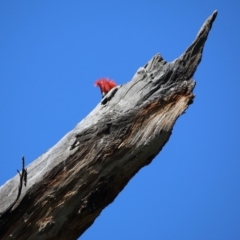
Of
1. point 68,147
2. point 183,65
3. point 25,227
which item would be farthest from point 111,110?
point 25,227

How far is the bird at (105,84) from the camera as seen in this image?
2.88m

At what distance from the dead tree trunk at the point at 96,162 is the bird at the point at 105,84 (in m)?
0.33

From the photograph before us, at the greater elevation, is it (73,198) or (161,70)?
(161,70)

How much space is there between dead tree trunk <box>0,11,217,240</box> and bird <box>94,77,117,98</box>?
0.33 metres

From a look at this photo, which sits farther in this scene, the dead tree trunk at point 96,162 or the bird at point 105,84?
the bird at point 105,84

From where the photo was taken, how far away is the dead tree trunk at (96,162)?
245 cm

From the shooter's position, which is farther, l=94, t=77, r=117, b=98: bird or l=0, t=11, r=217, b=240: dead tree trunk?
l=94, t=77, r=117, b=98: bird

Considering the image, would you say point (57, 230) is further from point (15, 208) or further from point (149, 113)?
point (149, 113)

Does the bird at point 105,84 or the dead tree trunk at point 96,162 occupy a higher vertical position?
the bird at point 105,84

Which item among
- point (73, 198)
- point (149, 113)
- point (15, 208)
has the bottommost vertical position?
point (15, 208)

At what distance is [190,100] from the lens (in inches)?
99.9

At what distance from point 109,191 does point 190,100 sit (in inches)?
29.8

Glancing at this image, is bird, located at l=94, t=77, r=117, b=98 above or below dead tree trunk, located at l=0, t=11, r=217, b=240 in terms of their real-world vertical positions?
above

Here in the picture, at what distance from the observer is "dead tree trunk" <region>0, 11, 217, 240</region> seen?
245 cm
